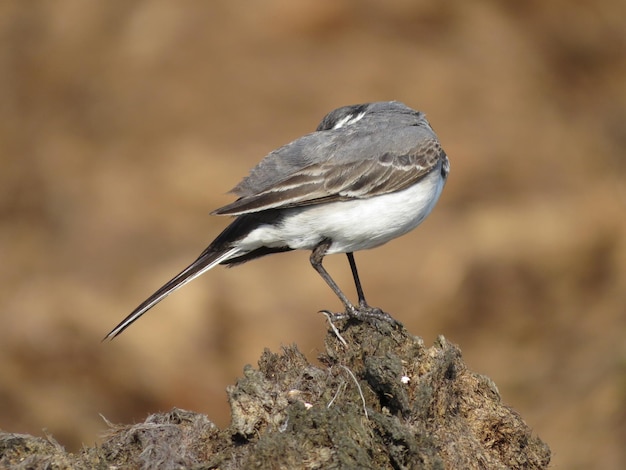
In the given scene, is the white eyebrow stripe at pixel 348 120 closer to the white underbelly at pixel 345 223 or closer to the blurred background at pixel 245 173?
the white underbelly at pixel 345 223

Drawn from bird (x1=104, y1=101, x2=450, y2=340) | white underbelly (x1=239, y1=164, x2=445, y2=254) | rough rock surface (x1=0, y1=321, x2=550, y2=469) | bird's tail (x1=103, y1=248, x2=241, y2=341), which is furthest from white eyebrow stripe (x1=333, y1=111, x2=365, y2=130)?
rough rock surface (x1=0, y1=321, x2=550, y2=469)

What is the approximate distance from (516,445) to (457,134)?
1354cm

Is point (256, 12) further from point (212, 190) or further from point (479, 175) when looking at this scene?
point (479, 175)

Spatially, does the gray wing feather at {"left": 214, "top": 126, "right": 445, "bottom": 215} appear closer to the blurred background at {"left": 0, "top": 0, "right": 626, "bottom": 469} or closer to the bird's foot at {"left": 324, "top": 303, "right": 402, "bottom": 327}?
the bird's foot at {"left": 324, "top": 303, "right": 402, "bottom": 327}

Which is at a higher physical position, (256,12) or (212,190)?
(256,12)

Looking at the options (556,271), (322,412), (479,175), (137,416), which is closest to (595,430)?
(556,271)

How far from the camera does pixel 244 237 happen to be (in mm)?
9703

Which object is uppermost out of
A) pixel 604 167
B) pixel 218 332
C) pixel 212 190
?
pixel 604 167

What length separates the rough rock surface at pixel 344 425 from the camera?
7.34 metres

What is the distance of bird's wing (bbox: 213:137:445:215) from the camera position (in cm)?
938

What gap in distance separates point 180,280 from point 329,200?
66.4 inches

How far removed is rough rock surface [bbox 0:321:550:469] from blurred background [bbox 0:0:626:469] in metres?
10.4

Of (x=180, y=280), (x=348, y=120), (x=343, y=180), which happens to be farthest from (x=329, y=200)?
(x=180, y=280)

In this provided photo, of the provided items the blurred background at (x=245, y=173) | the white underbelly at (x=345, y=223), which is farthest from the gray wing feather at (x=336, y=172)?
the blurred background at (x=245, y=173)
